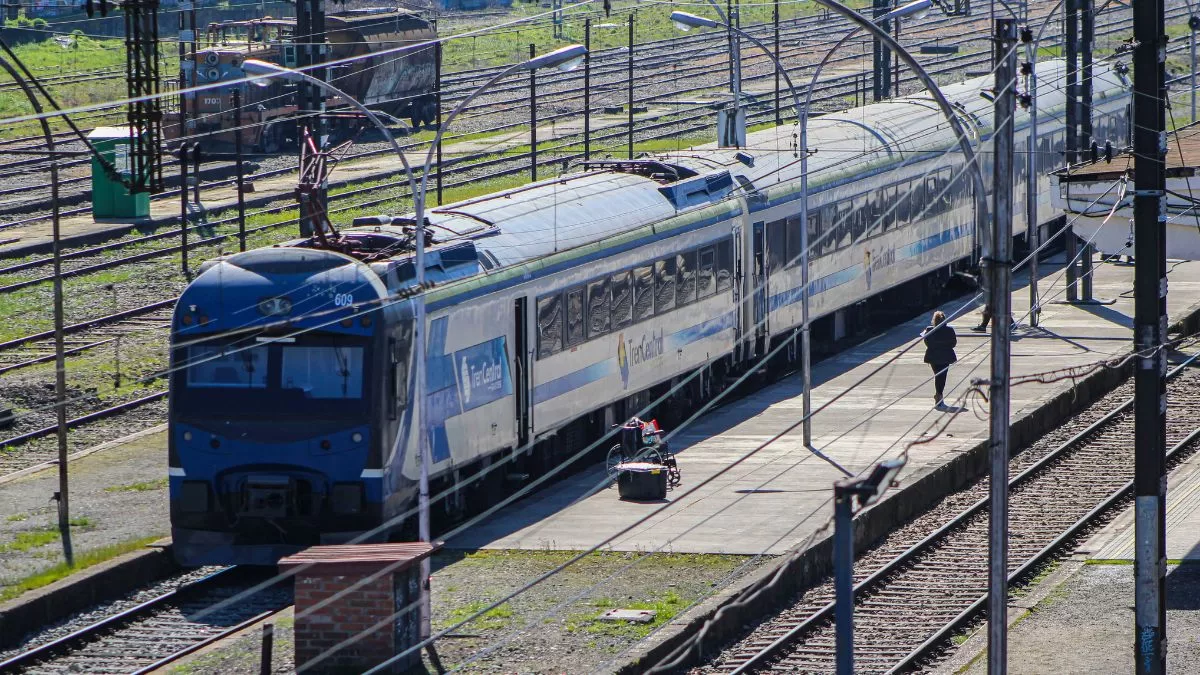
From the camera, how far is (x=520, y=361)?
2134 centimetres

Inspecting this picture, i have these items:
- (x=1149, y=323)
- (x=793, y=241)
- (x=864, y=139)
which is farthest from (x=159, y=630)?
(x=864, y=139)

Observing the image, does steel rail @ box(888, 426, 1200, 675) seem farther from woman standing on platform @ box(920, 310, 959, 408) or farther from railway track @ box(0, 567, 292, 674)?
railway track @ box(0, 567, 292, 674)

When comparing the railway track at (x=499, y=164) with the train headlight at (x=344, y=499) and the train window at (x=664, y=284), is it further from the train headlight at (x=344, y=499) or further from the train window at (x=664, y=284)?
the train headlight at (x=344, y=499)

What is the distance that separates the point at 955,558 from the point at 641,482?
3574 millimetres

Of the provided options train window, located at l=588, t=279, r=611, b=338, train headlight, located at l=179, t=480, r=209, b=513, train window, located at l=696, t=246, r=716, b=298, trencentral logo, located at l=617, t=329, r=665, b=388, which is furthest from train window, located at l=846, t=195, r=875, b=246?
train headlight, located at l=179, t=480, r=209, b=513

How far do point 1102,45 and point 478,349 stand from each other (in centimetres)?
5991

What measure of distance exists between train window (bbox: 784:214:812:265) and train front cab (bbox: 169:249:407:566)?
11822 millimetres

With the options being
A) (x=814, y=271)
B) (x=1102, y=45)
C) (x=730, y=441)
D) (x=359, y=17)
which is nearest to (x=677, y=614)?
(x=730, y=441)

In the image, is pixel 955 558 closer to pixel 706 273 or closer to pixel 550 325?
pixel 550 325

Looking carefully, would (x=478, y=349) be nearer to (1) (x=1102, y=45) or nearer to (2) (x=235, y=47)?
(2) (x=235, y=47)

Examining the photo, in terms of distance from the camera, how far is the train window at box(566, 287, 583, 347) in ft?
73.6

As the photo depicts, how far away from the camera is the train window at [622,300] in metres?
23.7

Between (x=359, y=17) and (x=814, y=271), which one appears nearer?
(x=814, y=271)

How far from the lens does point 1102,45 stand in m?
75.2
